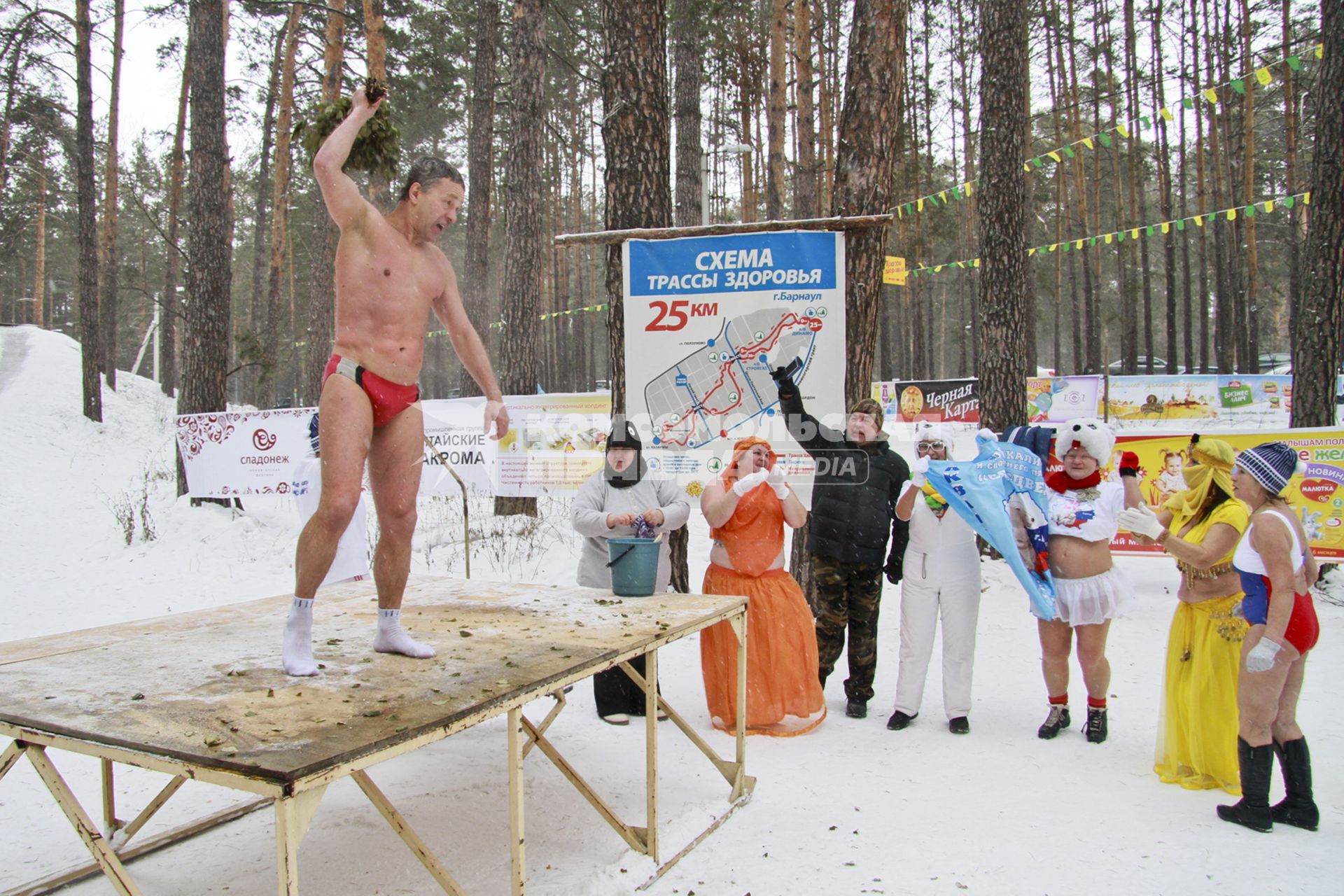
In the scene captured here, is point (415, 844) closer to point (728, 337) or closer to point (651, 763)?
point (651, 763)

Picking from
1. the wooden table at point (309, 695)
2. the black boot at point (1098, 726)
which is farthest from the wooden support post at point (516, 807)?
the black boot at point (1098, 726)

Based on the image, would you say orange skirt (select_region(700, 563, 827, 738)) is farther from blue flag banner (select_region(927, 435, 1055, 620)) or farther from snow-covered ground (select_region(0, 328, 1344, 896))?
blue flag banner (select_region(927, 435, 1055, 620))

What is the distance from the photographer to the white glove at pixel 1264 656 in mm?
3141

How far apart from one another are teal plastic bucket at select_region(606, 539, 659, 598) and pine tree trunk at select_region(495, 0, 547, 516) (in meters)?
6.14

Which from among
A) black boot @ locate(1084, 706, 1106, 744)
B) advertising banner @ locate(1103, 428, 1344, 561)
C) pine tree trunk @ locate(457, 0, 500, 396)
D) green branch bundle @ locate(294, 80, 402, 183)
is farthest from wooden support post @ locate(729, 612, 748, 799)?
pine tree trunk @ locate(457, 0, 500, 396)

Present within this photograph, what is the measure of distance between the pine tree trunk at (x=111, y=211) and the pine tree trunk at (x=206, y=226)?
739 cm

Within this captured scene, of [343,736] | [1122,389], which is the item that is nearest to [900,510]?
[343,736]

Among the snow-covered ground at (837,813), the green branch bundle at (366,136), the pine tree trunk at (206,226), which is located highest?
the pine tree trunk at (206,226)

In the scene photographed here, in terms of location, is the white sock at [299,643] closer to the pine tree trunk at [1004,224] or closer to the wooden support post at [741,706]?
the wooden support post at [741,706]

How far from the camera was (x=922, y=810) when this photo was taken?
11.4 feet

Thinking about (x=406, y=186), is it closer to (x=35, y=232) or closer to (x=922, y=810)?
(x=922, y=810)

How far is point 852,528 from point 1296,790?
6.99 ft

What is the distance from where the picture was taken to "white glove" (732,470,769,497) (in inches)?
168

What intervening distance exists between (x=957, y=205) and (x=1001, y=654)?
23948mm
